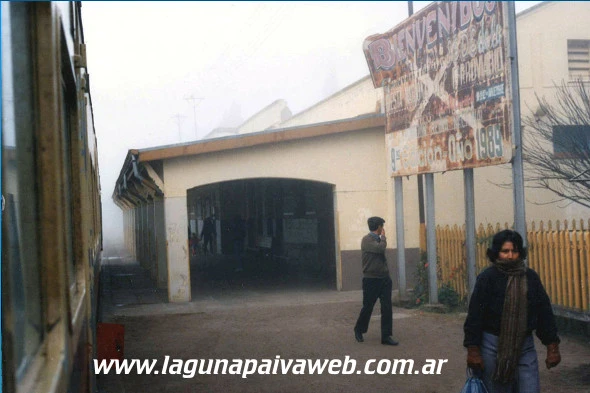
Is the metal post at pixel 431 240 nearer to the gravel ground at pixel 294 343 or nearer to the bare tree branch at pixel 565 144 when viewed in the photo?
the gravel ground at pixel 294 343

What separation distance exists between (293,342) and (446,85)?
4119mm

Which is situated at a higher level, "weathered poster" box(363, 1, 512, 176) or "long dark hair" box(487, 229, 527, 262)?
"weathered poster" box(363, 1, 512, 176)

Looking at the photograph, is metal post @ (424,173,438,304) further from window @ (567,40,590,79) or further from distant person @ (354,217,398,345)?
window @ (567,40,590,79)

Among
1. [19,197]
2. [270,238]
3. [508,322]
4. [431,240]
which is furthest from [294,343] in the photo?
[270,238]

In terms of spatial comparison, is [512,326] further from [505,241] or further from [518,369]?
[505,241]

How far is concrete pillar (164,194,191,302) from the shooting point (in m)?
12.9

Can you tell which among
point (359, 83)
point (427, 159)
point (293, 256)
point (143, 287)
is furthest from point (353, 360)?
point (359, 83)

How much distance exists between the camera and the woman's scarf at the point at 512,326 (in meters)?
4.09

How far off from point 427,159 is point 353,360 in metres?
3.90

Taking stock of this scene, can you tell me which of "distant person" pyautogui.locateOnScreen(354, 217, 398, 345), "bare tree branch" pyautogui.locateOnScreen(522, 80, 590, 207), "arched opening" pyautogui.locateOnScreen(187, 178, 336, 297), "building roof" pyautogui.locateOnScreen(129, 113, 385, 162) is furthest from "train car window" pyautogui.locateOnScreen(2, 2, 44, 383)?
"arched opening" pyautogui.locateOnScreen(187, 178, 336, 297)

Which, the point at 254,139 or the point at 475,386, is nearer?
the point at 475,386

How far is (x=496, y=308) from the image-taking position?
4.17m

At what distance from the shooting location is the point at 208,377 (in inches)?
282

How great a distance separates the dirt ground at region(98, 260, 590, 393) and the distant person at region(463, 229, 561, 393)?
7.49 feet
